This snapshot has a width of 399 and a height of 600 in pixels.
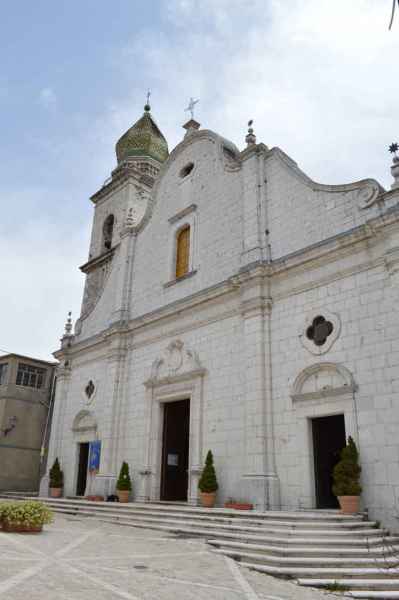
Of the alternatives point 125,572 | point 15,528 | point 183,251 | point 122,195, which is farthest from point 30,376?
point 125,572

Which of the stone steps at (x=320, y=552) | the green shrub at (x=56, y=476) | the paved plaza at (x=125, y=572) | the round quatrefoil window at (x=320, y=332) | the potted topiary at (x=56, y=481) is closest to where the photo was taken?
the paved plaza at (x=125, y=572)

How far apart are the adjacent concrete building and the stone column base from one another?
17185 millimetres

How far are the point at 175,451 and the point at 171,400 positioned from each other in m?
1.87

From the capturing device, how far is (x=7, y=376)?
28.3 metres

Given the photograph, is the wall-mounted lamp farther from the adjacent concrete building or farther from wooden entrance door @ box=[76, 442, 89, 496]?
wooden entrance door @ box=[76, 442, 89, 496]

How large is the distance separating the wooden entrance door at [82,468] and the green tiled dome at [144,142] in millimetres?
17308

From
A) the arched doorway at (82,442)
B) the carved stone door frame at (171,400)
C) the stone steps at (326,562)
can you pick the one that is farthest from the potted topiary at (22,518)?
the arched doorway at (82,442)

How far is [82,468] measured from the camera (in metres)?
21.9

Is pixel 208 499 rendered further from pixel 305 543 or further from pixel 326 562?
pixel 326 562

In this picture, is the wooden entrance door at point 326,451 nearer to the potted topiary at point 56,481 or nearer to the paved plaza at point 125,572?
the paved plaza at point 125,572

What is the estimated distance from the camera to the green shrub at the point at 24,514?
36.6ft

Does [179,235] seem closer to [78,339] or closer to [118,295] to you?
[118,295]

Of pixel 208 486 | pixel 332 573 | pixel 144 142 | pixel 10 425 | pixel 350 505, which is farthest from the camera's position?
pixel 144 142

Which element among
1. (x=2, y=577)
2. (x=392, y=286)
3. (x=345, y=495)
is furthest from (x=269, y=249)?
(x=2, y=577)
